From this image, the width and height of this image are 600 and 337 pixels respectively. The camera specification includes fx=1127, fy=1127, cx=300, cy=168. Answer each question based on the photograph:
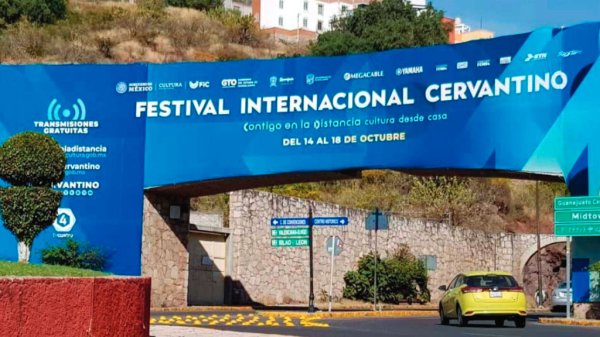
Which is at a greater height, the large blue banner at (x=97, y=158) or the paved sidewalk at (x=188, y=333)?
the large blue banner at (x=97, y=158)

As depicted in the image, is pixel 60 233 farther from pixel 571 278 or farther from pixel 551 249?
pixel 551 249

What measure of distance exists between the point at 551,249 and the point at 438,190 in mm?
6742

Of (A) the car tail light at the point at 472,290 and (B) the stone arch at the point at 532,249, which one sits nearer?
(A) the car tail light at the point at 472,290

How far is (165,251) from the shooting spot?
34188 millimetres

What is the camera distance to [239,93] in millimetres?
32688

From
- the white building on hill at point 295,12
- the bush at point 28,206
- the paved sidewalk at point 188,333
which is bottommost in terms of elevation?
the paved sidewalk at point 188,333

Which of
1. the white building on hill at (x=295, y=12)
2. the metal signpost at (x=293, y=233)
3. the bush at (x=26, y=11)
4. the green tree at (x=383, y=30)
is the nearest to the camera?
the metal signpost at (x=293, y=233)

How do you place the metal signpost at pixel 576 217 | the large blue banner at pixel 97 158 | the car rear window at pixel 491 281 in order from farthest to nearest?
the large blue banner at pixel 97 158
the metal signpost at pixel 576 217
the car rear window at pixel 491 281

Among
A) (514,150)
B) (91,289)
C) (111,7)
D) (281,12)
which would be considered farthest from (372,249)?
(281,12)

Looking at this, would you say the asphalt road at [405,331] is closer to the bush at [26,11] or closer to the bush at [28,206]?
the bush at [28,206]

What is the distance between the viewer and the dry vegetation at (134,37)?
7569 centimetres

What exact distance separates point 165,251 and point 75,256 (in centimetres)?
290

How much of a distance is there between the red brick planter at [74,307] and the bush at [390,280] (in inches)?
1140

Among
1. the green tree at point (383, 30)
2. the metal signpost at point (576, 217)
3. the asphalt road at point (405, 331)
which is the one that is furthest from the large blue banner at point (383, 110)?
the green tree at point (383, 30)
